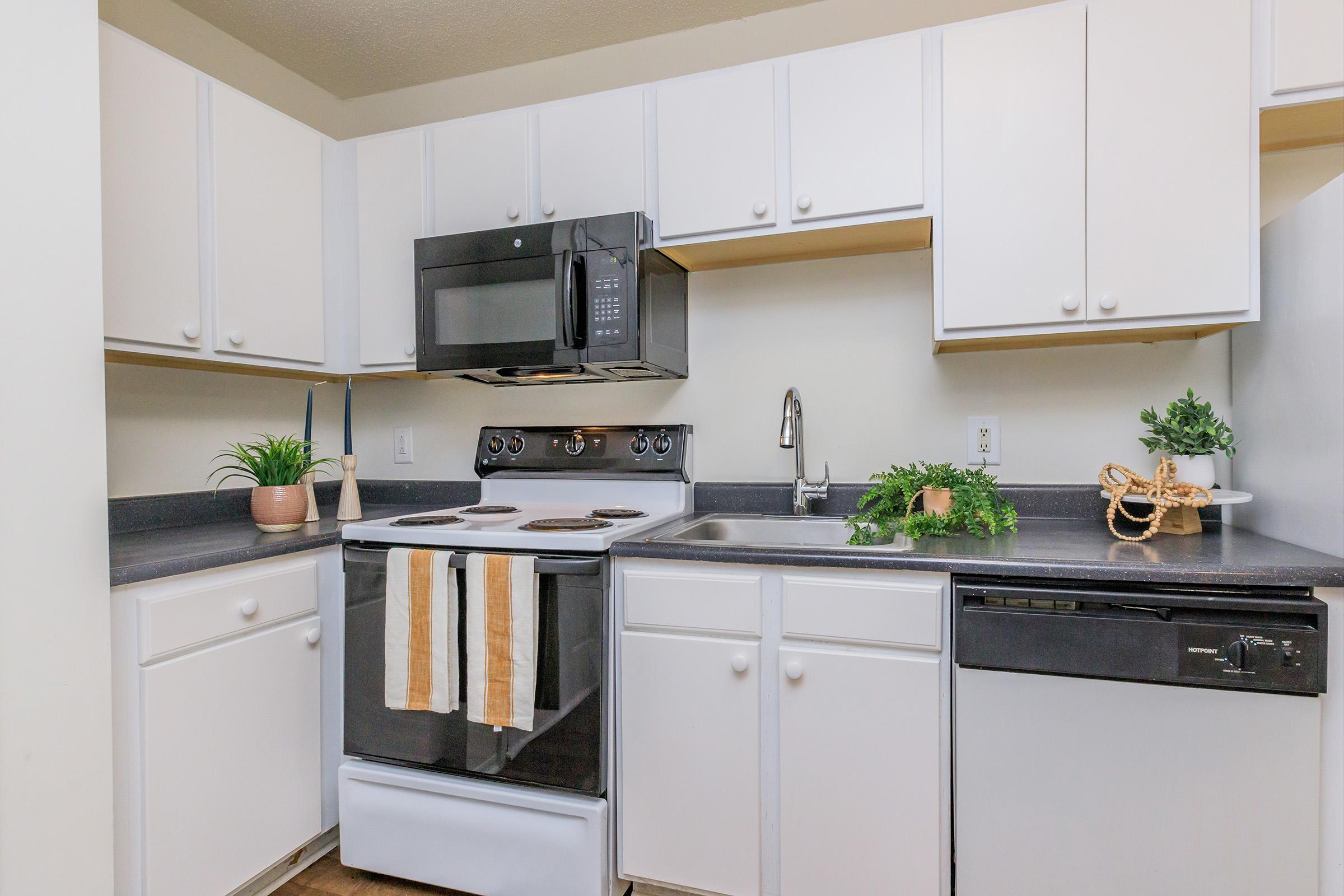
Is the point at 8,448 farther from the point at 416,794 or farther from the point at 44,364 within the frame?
the point at 416,794

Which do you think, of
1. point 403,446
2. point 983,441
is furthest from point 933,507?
point 403,446

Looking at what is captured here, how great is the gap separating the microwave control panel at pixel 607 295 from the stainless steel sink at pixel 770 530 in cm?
55

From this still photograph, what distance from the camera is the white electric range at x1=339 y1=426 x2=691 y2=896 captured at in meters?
1.55

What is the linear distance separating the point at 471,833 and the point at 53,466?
1.16m

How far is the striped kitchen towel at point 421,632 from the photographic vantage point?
1.62 meters

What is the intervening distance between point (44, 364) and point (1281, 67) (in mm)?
2460

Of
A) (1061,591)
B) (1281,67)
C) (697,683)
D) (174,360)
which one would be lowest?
(697,683)

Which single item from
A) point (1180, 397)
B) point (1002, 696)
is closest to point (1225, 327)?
point (1180, 397)

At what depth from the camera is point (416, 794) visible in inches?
66.2

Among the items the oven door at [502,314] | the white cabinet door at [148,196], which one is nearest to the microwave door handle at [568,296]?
the oven door at [502,314]

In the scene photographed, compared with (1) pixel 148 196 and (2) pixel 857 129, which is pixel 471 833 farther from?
(2) pixel 857 129

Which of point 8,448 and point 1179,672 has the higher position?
point 8,448

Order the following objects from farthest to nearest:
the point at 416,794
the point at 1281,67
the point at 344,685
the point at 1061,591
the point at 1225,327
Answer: the point at 344,685 < the point at 416,794 < the point at 1225,327 < the point at 1281,67 < the point at 1061,591

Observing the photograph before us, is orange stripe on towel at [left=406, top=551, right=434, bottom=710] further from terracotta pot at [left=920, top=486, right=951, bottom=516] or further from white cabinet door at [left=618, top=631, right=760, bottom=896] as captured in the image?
terracotta pot at [left=920, top=486, right=951, bottom=516]
